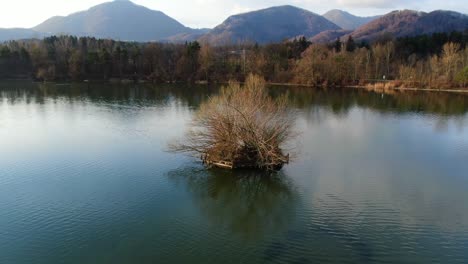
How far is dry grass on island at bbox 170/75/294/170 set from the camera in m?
22.2

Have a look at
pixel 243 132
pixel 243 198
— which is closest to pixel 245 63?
pixel 243 132

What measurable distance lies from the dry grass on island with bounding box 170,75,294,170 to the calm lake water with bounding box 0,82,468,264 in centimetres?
95

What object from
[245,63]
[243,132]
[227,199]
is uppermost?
[245,63]

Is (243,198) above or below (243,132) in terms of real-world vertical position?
below

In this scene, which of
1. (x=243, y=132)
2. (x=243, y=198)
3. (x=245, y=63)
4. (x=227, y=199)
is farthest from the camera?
(x=245, y=63)

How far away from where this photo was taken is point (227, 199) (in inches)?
776

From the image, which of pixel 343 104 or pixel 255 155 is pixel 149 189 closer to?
pixel 255 155

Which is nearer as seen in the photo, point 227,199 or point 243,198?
point 227,199

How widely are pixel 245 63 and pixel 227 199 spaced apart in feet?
221

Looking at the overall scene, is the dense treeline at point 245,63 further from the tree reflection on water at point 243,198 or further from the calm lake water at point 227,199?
the tree reflection on water at point 243,198

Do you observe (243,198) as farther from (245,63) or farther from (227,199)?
(245,63)

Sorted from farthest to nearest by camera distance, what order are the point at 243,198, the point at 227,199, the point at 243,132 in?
the point at 243,132 → the point at 243,198 → the point at 227,199

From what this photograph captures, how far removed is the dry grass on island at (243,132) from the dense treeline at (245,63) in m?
54.8

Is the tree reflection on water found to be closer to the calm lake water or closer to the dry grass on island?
the calm lake water
